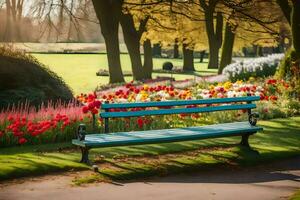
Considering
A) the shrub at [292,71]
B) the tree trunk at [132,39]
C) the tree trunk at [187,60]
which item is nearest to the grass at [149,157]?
the shrub at [292,71]

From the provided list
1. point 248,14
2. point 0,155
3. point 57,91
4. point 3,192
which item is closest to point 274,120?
point 57,91

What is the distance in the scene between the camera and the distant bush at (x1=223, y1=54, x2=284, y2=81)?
2300 cm

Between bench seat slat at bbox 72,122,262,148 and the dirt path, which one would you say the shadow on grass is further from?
bench seat slat at bbox 72,122,262,148

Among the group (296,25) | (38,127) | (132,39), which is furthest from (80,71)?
(38,127)

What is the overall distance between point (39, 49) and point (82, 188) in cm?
7227

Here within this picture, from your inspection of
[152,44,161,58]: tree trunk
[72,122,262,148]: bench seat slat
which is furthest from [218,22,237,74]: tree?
[152,44,161,58]: tree trunk

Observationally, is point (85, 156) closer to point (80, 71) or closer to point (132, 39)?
point (132, 39)

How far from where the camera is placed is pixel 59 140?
11695mm

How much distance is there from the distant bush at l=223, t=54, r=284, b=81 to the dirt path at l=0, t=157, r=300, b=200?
46.4ft

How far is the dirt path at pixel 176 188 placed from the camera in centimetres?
728

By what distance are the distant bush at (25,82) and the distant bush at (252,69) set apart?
32.8ft

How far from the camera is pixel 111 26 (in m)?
27.8

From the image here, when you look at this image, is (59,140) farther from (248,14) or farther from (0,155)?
(248,14)

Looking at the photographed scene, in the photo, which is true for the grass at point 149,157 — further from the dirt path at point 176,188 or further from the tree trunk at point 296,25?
the tree trunk at point 296,25
